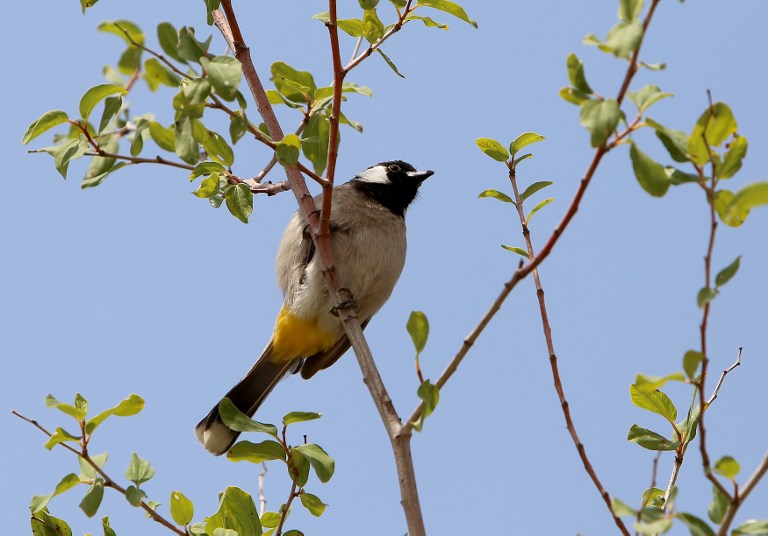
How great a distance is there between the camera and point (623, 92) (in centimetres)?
177

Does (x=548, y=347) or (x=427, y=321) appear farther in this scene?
(x=548, y=347)

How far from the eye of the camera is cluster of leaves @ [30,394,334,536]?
96.2 inches

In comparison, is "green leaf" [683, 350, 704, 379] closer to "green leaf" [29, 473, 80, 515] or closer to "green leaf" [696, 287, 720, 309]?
"green leaf" [696, 287, 720, 309]

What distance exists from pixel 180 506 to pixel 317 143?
1082 mm

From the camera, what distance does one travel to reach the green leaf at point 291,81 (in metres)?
2.76

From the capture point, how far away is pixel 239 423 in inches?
105

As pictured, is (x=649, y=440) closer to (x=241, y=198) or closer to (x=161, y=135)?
(x=241, y=198)

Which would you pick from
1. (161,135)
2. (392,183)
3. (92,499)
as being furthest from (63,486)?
(392,183)

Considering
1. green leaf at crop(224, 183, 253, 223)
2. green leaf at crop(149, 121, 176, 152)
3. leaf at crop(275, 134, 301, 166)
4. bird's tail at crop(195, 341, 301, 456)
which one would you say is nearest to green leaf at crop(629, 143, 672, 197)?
leaf at crop(275, 134, 301, 166)

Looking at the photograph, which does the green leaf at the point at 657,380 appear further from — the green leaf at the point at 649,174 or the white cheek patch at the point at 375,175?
the white cheek patch at the point at 375,175

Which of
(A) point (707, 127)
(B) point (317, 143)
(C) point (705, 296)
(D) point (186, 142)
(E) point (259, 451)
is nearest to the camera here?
(C) point (705, 296)

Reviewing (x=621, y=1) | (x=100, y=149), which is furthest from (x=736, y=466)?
(x=100, y=149)

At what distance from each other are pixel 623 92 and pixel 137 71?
43.0 inches

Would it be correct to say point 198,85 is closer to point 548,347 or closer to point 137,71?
point 137,71
